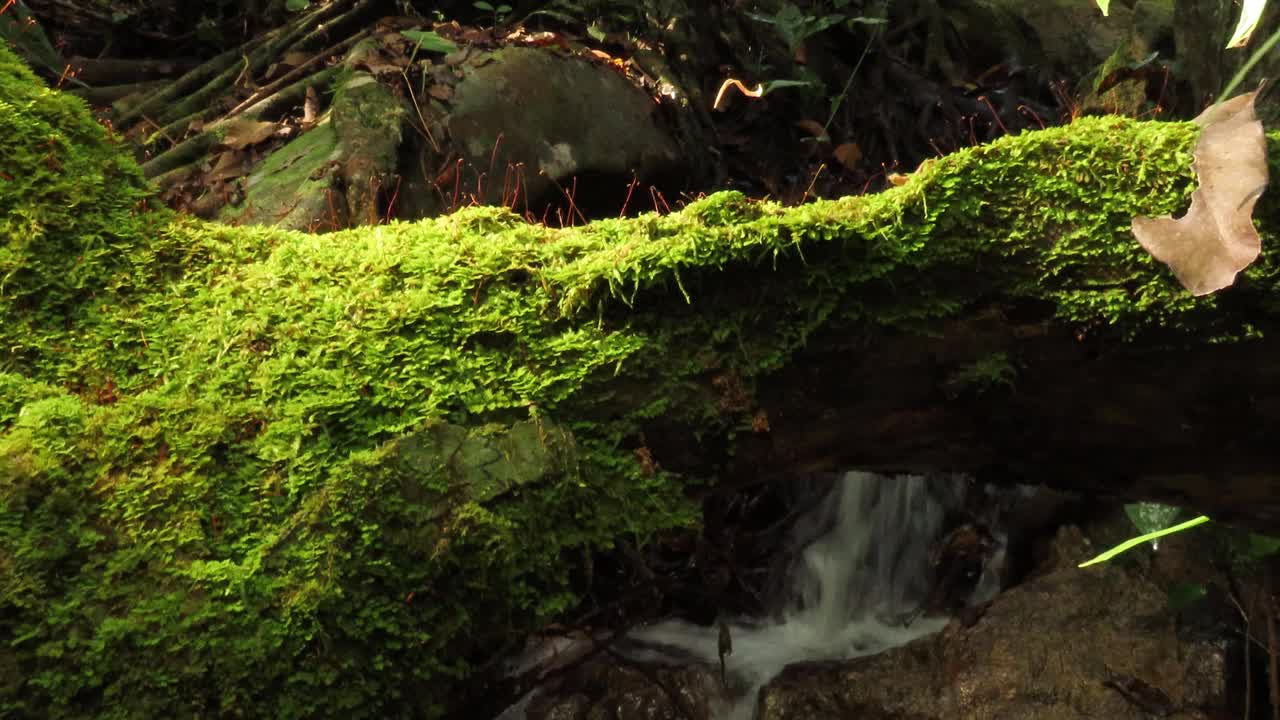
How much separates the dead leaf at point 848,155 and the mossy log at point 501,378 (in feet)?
15.0

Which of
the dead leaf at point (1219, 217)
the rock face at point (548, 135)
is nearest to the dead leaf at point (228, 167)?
the rock face at point (548, 135)

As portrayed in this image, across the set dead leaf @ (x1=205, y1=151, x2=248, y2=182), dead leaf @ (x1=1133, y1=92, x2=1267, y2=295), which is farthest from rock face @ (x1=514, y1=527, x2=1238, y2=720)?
dead leaf @ (x1=205, y1=151, x2=248, y2=182)

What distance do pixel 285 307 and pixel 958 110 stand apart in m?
6.40

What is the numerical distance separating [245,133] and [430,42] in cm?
118

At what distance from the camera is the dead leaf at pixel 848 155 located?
A: 267 inches

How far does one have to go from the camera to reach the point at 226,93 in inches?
239

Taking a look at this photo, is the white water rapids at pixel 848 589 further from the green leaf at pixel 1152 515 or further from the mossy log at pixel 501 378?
the mossy log at pixel 501 378

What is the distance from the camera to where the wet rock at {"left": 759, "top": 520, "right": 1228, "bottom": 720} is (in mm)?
3178

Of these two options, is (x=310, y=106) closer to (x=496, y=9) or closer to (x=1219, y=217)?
(x=496, y=9)

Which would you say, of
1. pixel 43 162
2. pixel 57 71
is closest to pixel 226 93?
pixel 57 71

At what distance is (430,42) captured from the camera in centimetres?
554

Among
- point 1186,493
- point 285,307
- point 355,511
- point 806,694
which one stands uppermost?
point 285,307

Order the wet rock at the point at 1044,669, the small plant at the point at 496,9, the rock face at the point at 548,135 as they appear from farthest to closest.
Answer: the small plant at the point at 496,9, the rock face at the point at 548,135, the wet rock at the point at 1044,669

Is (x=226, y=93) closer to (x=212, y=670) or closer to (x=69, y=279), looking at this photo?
(x=69, y=279)
